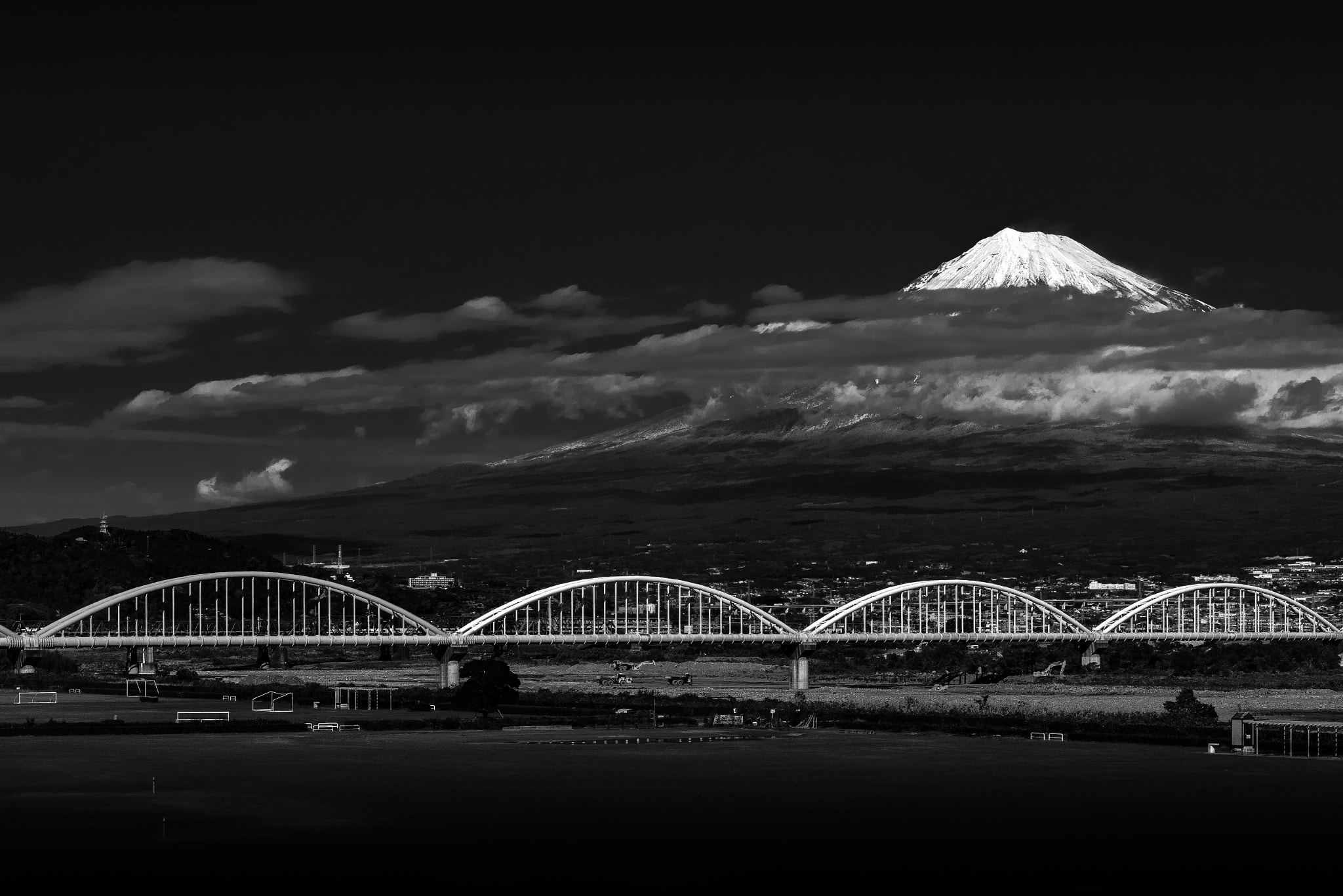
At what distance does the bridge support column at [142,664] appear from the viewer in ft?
499

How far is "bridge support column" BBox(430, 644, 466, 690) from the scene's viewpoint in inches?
5679

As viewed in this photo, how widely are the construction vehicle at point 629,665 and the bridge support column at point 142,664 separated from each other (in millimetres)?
34153

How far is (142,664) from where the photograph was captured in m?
159

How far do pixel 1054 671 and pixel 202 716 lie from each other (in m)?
83.3

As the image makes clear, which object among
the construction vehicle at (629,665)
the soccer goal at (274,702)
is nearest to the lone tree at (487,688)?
the soccer goal at (274,702)

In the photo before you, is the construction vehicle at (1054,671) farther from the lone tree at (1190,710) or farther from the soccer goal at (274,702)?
the soccer goal at (274,702)

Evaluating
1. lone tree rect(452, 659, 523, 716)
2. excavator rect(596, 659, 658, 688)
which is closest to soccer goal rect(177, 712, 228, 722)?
lone tree rect(452, 659, 523, 716)

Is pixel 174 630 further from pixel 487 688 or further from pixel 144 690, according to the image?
pixel 487 688

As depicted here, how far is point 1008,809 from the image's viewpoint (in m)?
64.8

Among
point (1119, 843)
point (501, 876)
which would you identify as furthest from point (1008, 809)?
point (501, 876)

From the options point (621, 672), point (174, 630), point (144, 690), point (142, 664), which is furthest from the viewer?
point (621, 672)

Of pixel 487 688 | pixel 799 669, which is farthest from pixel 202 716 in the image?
pixel 799 669

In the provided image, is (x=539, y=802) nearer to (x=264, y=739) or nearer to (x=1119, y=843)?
(x=1119, y=843)

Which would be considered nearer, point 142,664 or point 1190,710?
point 1190,710
